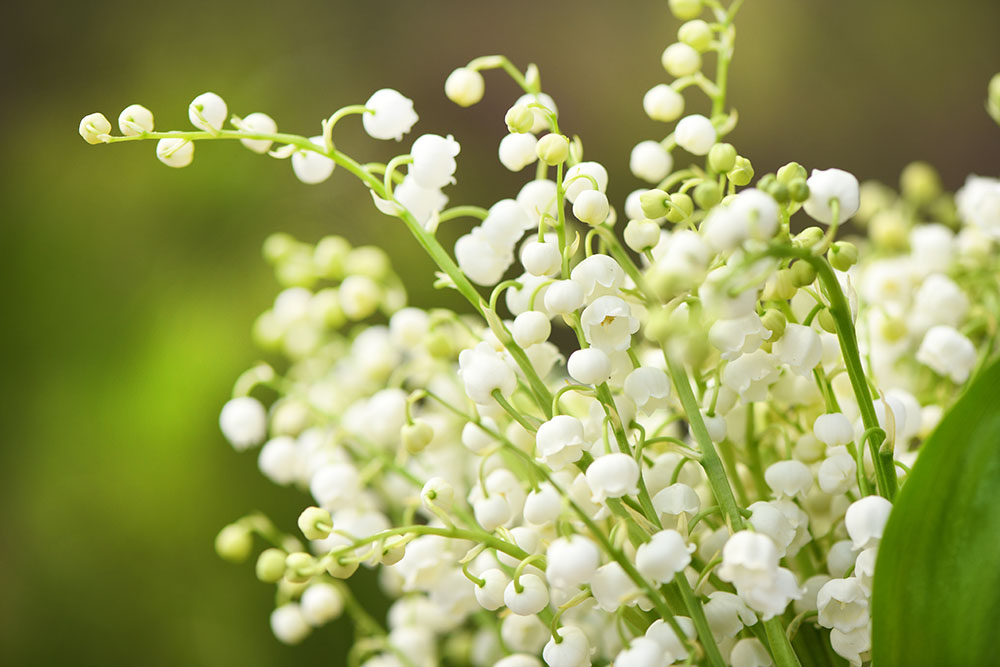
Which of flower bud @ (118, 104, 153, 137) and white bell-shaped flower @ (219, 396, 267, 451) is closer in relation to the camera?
flower bud @ (118, 104, 153, 137)

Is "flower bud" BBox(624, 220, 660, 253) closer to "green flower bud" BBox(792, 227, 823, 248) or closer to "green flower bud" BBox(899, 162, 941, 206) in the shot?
"green flower bud" BBox(792, 227, 823, 248)

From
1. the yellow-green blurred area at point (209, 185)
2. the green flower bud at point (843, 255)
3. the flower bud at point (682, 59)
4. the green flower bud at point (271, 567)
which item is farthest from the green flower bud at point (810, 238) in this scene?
the yellow-green blurred area at point (209, 185)

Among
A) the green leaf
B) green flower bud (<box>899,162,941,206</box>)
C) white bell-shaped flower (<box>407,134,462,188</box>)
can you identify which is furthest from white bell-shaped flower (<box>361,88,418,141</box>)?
green flower bud (<box>899,162,941,206</box>)

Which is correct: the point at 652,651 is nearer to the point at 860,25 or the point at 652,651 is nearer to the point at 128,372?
the point at 128,372

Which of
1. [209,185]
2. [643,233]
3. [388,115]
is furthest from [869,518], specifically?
[209,185]

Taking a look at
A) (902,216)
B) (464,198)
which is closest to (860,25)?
(464,198)

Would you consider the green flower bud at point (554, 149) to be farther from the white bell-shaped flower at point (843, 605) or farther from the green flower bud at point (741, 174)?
the white bell-shaped flower at point (843, 605)
